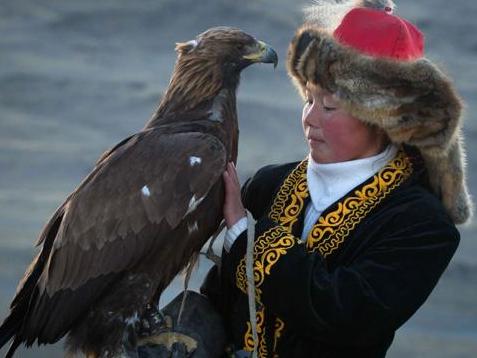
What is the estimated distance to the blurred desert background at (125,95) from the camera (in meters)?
7.35


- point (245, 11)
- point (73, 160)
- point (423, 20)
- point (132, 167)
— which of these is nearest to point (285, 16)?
point (245, 11)

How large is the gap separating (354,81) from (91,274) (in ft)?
3.51

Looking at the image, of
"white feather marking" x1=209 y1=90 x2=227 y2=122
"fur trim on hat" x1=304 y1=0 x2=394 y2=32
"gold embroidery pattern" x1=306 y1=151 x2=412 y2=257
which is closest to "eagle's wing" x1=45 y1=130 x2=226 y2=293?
"white feather marking" x1=209 y1=90 x2=227 y2=122

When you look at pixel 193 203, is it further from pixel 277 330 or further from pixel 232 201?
pixel 277 330

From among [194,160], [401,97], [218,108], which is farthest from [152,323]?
[401,97]

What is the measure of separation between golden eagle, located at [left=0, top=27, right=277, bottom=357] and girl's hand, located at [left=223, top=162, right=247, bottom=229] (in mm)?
37

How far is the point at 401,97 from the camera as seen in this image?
335cm

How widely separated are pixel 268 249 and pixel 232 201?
29cm

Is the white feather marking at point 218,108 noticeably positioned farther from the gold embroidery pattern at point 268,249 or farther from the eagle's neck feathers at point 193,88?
the gold embroidery pattern at point 268,249

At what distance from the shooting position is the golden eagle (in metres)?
3.66

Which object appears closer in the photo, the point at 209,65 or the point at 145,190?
the point at 145,190

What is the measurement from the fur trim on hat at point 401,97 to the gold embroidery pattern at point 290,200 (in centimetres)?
37

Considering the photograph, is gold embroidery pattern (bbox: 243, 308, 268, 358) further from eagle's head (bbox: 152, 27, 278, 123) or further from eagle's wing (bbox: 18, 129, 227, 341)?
eagle's head (bbox: 152, 27, 278, 123)

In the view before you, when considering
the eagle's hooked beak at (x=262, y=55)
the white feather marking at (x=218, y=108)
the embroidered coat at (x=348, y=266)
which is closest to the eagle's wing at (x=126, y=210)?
the white feather marking at (x=218, y=108)
